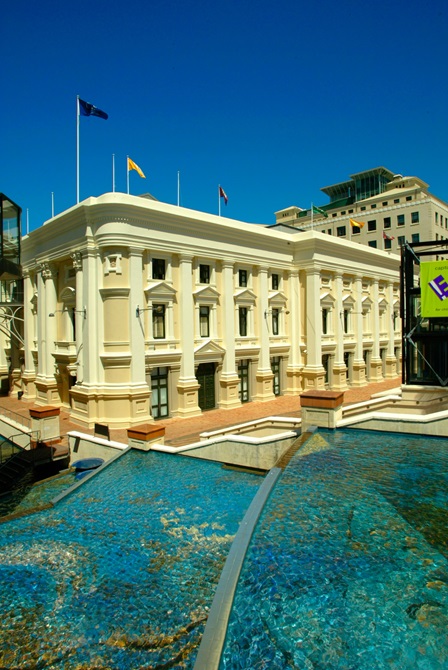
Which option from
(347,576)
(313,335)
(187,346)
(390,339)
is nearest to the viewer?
(347,576)

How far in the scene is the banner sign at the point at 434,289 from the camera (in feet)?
69.5

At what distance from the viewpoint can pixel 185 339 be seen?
24828mm

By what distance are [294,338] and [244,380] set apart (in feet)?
18.5

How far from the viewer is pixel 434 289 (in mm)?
21328

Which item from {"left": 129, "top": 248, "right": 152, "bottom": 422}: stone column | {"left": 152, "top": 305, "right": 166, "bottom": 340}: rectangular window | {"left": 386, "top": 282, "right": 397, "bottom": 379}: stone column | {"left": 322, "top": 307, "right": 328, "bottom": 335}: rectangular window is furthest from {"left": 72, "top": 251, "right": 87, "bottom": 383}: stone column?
{"left": 386, "top": 282, "right": 397, "bottom": 379}: stone column

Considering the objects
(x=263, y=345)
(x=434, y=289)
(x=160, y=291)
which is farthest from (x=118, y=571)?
(x=263, y=345)

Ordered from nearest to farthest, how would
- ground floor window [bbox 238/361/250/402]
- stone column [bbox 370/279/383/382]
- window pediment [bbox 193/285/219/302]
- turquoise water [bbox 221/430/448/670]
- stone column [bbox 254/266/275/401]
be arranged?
turquoise water [bbox 221/430/448/670] < window pediment [bbox 193/285/219/302] < ground floor window [bbox 238/361/250/402] < stone column [bbox 254/266/275/401] < stone column [bbox 370/279/383/382]

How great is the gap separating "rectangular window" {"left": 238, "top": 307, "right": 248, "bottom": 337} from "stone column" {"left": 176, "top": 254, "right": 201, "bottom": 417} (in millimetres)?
4668

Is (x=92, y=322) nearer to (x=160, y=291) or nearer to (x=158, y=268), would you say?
(x=160, y=291)

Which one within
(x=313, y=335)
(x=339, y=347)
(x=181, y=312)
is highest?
(x=181, y=312)

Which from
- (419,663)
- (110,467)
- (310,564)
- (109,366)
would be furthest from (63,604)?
(109,366)

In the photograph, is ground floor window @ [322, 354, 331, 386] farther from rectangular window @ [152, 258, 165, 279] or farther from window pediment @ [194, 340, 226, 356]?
rectangular window @ [152, 258, 165, 279]

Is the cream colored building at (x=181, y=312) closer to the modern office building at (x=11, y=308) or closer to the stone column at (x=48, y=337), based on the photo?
the stone column at (x=48, y=337)

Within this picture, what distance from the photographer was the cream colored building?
22781 mm
